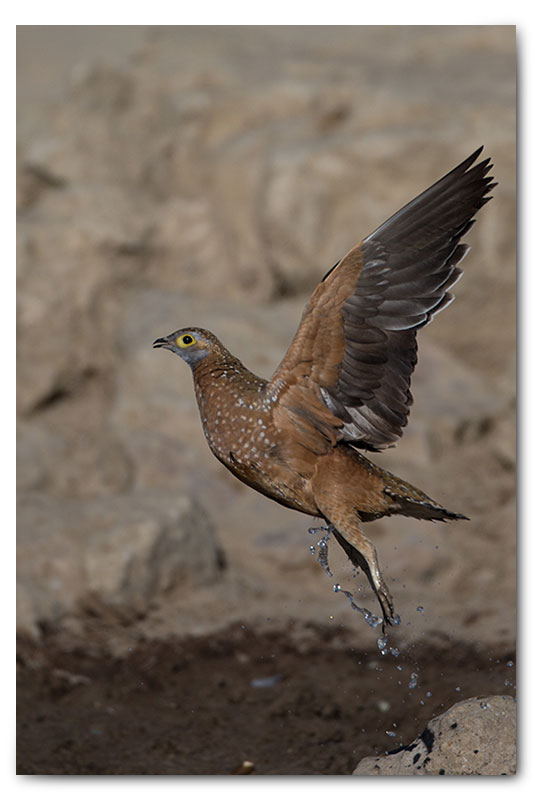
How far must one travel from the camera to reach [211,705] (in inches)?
159

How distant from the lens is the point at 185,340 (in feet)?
8.45

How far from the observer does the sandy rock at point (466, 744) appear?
2.79m

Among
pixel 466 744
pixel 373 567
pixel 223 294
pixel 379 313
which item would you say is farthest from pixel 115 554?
pixel 379 313

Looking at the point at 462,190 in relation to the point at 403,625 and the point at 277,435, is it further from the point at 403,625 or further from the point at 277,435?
the point at 403,625

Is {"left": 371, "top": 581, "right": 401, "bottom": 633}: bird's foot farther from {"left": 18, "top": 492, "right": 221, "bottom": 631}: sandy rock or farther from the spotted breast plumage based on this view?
{"left": 18, "top": 492, "right": 221, "bottom": 631}: sandy rock

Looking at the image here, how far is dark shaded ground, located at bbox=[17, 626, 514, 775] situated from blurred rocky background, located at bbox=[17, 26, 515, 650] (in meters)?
0.18

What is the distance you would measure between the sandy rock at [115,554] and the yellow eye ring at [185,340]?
2.31 metres

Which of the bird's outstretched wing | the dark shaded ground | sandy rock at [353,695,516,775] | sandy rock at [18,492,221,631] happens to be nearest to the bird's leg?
the bird's outstretched wing

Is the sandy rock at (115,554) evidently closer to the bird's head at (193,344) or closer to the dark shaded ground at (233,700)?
the dark shaded ground at (233,700)

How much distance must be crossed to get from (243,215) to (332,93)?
810mm

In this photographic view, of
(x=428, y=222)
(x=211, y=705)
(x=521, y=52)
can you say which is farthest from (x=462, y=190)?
(x=211, y=705)

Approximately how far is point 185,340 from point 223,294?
3.46 metres

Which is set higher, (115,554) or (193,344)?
(193,344)

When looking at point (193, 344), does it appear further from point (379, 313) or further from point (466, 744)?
point (466, 744)
